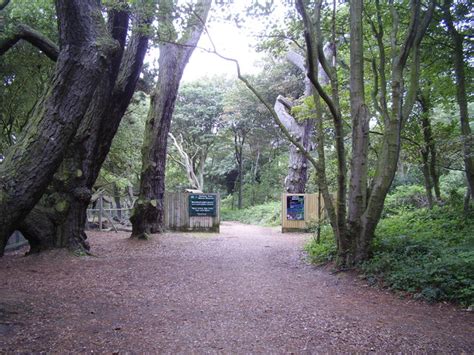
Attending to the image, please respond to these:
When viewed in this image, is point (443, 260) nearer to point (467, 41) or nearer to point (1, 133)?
point (467, 41)

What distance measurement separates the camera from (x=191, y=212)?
1523 centimetres

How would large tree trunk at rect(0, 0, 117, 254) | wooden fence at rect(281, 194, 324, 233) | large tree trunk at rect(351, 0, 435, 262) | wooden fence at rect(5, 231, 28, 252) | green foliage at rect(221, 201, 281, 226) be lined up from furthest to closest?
green foliage at rect(221, 201, 281, 226), wooden fence at rect(281, 194, 324, 233), wooden fence at rect(5, 231, 28, 252), large tree trunk at rect(351, 0, 435, 262), large tree trunk at rect(0, 0, 117, 254)

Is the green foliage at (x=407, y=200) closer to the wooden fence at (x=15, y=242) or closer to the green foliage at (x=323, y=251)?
the green foliage at (x=323, y=251)

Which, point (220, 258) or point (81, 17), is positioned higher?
point (81, 17)

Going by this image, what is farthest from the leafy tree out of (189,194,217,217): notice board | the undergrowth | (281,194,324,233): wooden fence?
the undergrowth

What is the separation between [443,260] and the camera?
565cm

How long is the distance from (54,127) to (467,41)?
28.2 ft

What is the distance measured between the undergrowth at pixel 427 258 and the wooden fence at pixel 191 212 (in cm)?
626

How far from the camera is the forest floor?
369 cm

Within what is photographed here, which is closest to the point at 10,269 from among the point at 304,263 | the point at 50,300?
the point at 50,300

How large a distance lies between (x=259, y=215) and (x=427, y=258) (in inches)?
761

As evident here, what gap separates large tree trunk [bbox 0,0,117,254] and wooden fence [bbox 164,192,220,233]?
A: 10423 millimetres

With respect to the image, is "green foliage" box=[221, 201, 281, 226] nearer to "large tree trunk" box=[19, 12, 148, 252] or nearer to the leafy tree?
the leafy tree

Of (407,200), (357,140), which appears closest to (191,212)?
(407,200)
